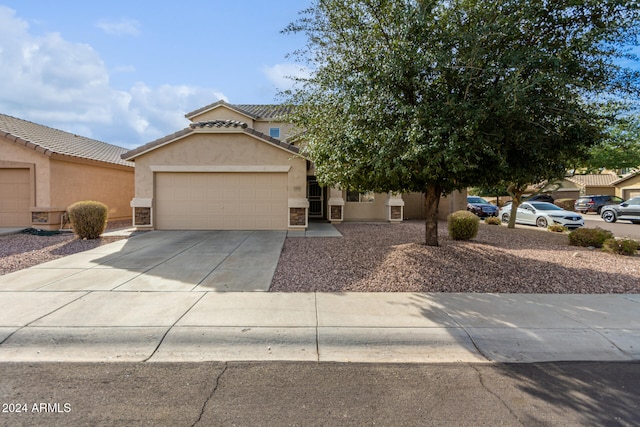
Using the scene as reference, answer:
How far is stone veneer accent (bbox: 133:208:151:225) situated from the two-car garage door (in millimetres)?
368

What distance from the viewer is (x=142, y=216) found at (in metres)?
13.2

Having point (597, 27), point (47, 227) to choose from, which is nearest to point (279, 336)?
point (597, 27)

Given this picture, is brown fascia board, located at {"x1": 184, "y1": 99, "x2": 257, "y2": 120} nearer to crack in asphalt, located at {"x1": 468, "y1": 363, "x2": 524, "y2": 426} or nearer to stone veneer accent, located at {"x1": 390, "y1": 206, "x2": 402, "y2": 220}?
stone veneer accent, located at {"x1": 390, "y1": 206, "x2": 402, "y2": 220}

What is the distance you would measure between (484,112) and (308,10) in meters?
4.44

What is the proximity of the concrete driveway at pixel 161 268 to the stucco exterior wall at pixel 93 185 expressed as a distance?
17.8ft

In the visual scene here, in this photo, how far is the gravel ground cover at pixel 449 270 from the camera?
621cm

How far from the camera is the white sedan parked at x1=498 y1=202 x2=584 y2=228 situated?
53.5 feet

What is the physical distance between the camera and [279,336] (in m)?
4.24

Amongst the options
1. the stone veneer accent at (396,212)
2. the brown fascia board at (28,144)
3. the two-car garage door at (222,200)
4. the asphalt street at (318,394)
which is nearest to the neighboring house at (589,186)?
the stone veneer accent at (396,212)

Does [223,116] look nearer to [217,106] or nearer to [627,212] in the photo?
[217,106]

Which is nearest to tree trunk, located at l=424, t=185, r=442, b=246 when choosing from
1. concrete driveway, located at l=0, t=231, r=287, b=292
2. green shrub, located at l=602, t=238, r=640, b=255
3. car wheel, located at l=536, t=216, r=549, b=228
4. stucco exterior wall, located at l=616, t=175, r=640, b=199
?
concrete driveway, located at l=0, t=231, r=287, b=292

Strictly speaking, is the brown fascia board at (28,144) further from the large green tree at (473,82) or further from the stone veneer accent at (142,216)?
the large green tree at (473,82)

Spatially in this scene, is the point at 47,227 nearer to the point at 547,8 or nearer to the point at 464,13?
the point at 464,13

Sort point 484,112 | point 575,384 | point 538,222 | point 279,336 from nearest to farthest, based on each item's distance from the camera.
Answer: point 575,384 < point 279,336 < point 484,112 < point 538,222
